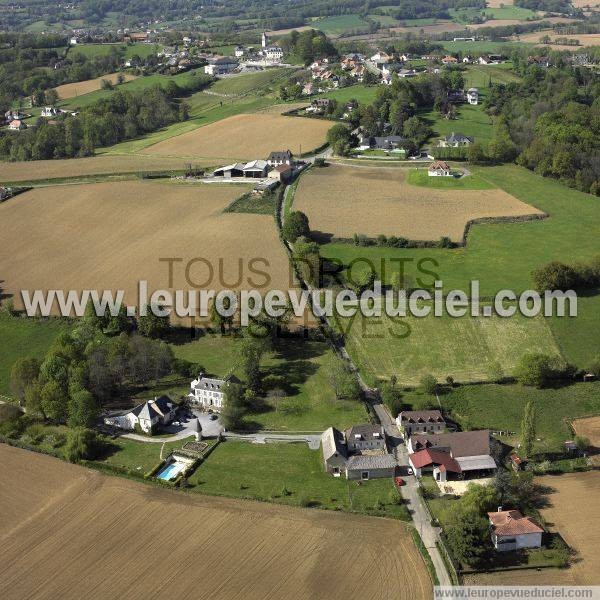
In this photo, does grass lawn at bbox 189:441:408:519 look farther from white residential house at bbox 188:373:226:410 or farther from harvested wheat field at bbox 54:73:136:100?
harvested wheat field at bbox 54:73:136:100

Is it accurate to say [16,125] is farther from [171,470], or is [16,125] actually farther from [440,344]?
[171,470]

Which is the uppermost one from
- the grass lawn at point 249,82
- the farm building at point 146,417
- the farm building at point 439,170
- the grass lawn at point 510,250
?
the grass lawn at point 249,82

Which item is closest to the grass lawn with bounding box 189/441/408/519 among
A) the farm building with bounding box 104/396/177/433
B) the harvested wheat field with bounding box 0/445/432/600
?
the harvested wheat field with bounding box 0/445/432/600

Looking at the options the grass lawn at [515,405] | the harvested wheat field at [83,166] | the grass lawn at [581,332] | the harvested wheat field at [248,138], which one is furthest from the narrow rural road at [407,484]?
the harvested wheat field at [248,138]

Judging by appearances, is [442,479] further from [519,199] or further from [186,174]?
[186,174]

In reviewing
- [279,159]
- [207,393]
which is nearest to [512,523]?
[207,393]

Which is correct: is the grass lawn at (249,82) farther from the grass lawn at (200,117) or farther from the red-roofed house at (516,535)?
the red-roofed house at (516,535)
